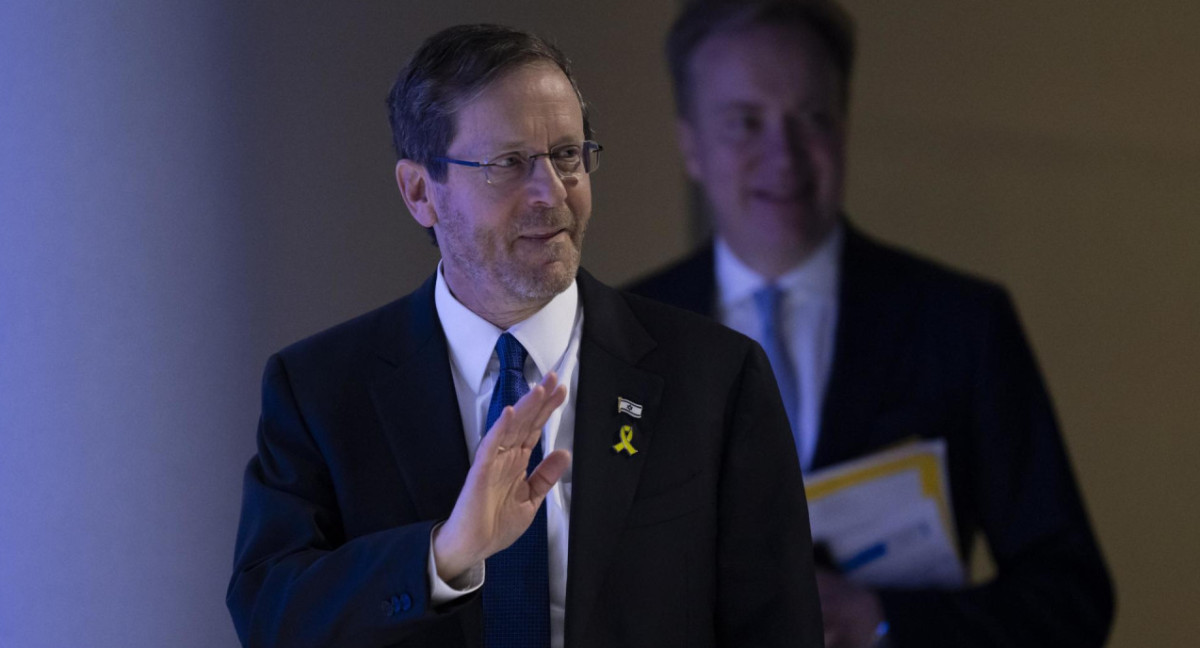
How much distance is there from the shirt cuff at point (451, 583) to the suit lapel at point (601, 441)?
150 millimetres

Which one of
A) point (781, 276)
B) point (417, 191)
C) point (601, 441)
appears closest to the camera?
point (601, 441)

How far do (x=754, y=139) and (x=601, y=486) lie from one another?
1.51m

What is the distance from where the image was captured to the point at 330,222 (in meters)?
2.79

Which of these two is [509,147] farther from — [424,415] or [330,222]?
[330,222]

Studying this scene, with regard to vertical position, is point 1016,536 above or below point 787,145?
below

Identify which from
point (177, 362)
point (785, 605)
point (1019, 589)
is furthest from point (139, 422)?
point (1019, 589)

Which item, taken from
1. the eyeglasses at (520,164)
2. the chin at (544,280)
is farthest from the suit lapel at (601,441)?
the eyeglasses at (520,164)

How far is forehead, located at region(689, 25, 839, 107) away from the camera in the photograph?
307cm

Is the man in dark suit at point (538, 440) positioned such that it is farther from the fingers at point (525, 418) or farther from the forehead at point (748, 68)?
the forehead at point (748, 68)

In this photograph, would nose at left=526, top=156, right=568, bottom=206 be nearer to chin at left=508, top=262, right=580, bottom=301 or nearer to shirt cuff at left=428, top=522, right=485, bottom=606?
chin at left=508, top=262, right=580, bottom=301

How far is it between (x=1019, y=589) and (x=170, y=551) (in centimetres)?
192

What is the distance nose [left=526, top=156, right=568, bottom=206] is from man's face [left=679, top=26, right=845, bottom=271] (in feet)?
4.49

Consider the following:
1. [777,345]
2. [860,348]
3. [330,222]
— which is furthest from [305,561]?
[860,348]

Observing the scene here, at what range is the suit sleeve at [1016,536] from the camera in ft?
9.75
